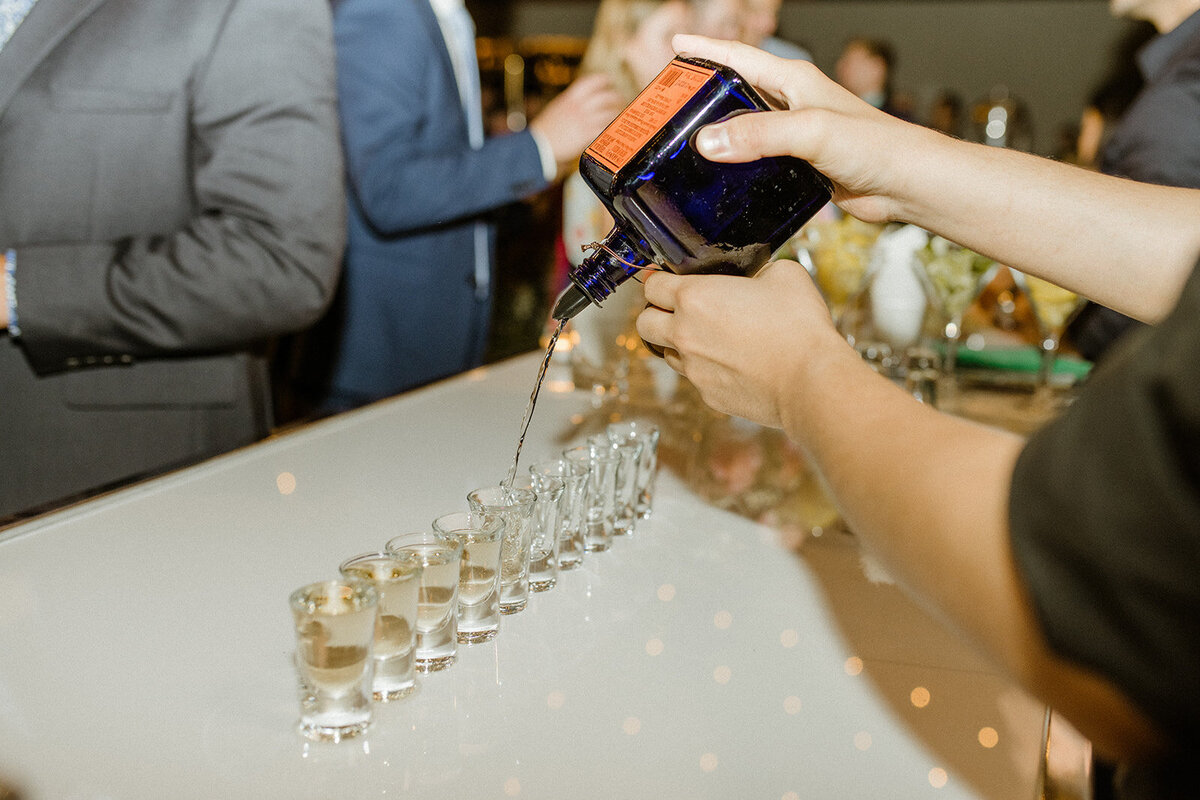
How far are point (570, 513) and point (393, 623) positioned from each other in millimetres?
314

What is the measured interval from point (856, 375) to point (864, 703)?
1.04ft

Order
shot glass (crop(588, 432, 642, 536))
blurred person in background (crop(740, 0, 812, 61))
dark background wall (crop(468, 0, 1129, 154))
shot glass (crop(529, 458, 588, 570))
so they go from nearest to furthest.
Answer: shot glass (crop(529, 458, 588, 570)) → shot glass (crop(588, 432, 642, 536)) → blurred person in background (crop(740, 0, 812, 61)) → dark background wall (crop(468, 0, 1129, 154))

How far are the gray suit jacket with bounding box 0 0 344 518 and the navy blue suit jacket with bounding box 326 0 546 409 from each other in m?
0.71

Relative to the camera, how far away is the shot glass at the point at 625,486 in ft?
3.68

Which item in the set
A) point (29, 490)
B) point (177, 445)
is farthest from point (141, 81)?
point (29, 490)

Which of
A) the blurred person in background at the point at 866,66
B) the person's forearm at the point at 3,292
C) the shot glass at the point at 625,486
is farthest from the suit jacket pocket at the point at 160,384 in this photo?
the blurred person in background at the point at 866,66

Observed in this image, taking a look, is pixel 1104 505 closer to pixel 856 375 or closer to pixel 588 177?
pixel 856 375

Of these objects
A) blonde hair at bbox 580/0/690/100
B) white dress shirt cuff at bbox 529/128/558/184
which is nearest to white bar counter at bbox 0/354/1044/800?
white dress shirt cuff at bbox 529/128/558/184

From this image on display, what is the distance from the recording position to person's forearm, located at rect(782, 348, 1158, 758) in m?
0.45

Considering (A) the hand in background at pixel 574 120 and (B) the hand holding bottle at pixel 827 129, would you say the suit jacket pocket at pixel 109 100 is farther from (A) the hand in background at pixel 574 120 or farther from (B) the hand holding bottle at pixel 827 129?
(A) the hand in background at pixel 574 120

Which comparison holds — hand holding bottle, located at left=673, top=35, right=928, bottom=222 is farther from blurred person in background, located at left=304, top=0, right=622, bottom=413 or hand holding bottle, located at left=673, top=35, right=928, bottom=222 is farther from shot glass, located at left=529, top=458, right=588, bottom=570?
blurred person in background, located at left=304, top=0, right=622, bottom=413

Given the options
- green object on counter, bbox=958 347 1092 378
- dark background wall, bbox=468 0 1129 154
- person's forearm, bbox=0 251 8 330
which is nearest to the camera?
person's forearm, bbox=0 251 8 330

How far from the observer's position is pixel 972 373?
1.96 m

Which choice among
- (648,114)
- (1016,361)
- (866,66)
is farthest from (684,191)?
(866,66)
